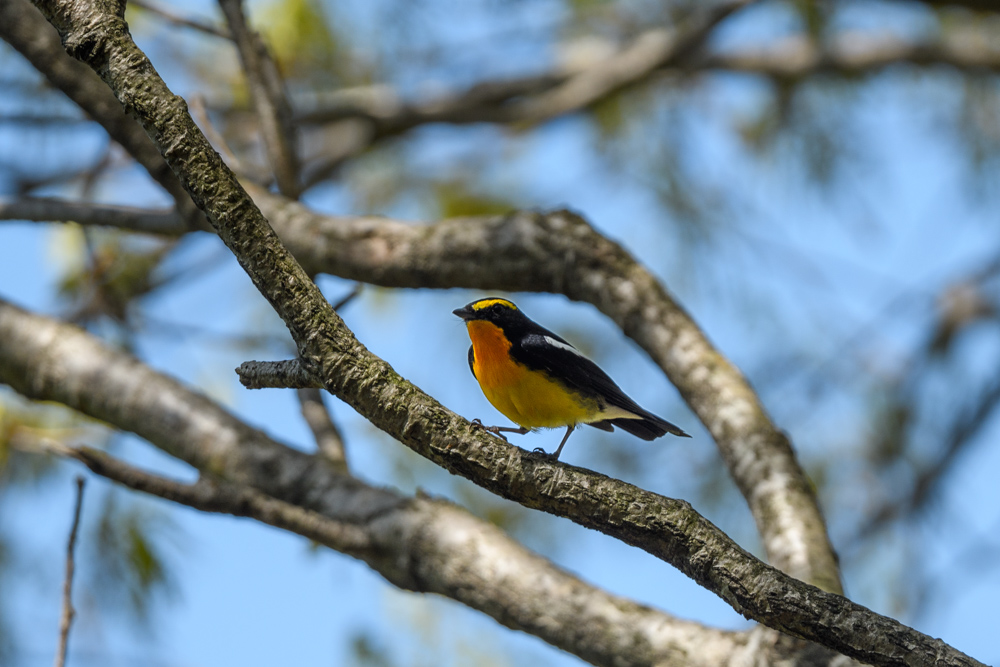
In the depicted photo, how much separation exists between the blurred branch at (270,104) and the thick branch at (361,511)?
3.58 ft

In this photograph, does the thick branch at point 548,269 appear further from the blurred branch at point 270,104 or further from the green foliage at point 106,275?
the green foliage at point 106,275

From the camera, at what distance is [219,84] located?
680cm

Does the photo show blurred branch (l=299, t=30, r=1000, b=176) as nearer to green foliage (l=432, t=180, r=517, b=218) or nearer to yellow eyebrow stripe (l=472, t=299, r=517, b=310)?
green foliage (l=432, t=180, r=517, b=218)

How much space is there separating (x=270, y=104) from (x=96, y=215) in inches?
38.2

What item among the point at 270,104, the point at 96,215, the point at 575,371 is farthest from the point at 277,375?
the point at 270,104

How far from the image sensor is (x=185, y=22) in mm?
3951

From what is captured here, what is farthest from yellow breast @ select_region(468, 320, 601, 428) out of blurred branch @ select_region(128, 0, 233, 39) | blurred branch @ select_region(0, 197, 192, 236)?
blurred branch @ select_region(128, 0, 233, 39)

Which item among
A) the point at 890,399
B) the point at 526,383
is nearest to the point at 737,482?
the point at 526,383

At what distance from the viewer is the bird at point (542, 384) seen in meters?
3.09

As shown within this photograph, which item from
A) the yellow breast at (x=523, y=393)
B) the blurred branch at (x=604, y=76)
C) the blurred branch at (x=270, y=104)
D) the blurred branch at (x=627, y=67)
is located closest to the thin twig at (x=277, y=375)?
the yellow breast at (x=523, y=393)

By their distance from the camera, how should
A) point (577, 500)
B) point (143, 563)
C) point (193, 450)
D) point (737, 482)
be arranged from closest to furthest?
1. point (577, 500)
2. point (737, 482)
3. point (193, 450)
4. point (143, 563)

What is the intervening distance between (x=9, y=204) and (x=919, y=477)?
5.08m

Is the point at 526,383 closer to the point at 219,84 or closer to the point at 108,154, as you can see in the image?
the point at 108,154

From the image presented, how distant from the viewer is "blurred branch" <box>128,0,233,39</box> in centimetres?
379
